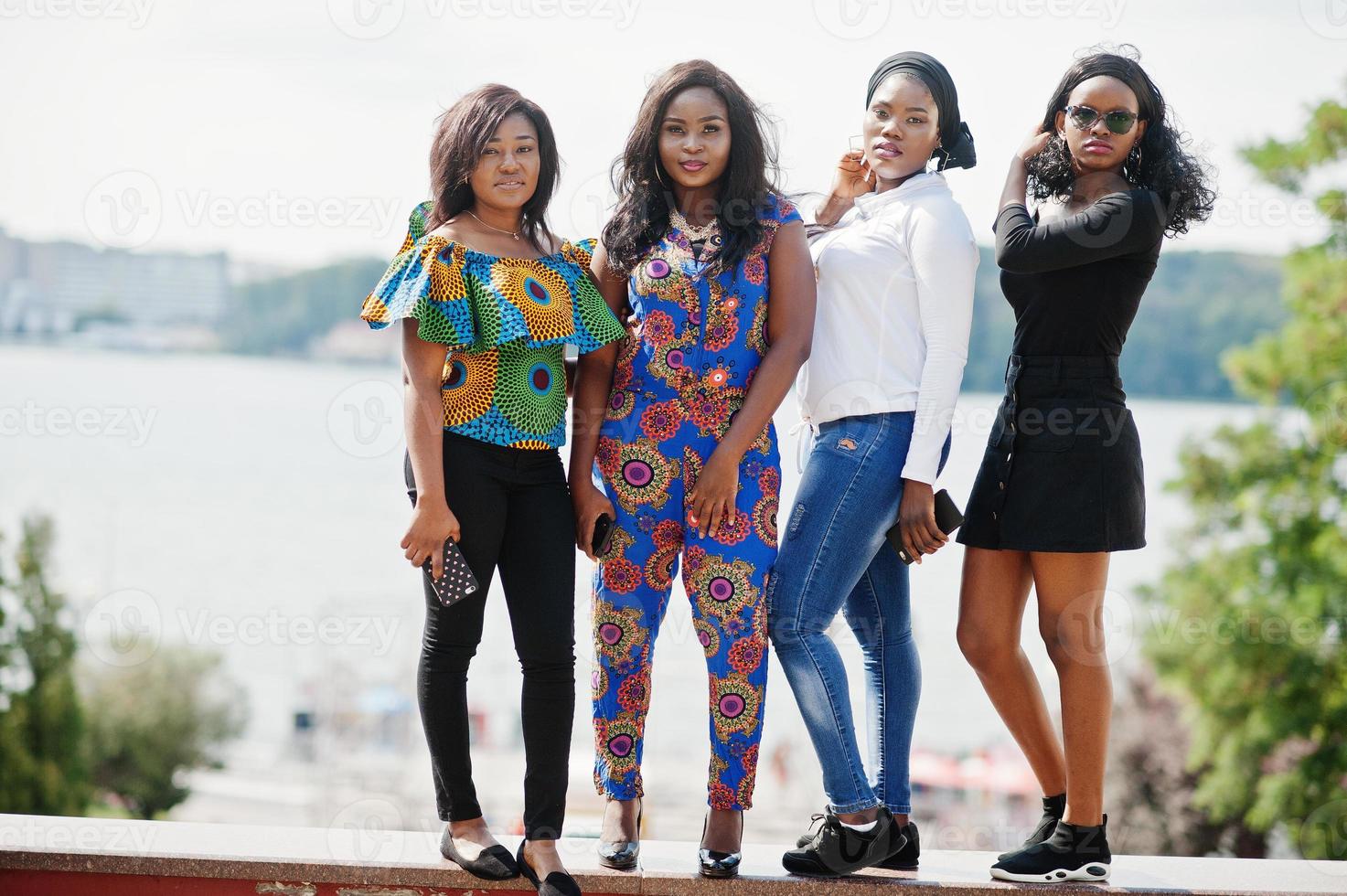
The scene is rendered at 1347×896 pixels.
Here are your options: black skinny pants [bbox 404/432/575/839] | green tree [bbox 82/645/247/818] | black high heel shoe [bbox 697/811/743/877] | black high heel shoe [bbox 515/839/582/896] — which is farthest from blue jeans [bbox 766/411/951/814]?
green tree [bbox 82/645/247/818]

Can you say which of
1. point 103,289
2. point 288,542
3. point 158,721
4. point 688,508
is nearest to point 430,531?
point 688,508

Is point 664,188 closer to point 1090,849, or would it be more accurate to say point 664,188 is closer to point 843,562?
point 843,562

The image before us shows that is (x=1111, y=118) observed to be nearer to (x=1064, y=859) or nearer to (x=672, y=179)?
(x=672, y=179)

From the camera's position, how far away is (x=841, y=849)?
101 inches

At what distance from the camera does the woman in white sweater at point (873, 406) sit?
8.25ft

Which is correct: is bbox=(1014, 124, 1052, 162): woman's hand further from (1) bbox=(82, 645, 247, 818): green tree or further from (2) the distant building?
(2) the distant building

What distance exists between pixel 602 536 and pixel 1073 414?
1.02 m

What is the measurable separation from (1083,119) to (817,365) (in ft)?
2.46

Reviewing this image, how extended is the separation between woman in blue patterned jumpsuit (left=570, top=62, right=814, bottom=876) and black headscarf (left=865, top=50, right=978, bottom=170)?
1.10ft

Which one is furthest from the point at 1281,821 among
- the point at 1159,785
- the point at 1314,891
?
the point at 1314,891

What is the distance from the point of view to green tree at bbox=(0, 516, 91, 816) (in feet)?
42.2

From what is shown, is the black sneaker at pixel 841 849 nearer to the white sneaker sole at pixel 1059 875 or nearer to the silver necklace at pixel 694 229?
the white sneaker sole at pixel 1059 875

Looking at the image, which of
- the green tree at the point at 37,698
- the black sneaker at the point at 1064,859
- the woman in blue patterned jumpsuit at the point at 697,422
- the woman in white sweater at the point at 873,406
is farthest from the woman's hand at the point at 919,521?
the green tree at the point at 37,698

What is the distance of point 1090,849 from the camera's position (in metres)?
2.64
